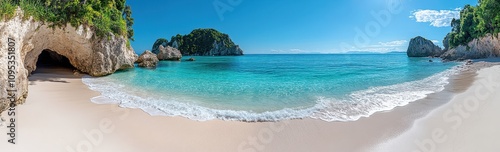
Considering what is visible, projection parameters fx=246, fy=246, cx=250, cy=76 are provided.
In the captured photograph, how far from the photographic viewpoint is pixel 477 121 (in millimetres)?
6168

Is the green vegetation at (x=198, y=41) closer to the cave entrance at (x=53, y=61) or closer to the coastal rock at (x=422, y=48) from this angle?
the coastal rock at (x=422, y=48)

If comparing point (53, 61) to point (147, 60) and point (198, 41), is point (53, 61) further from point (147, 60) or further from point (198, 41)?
point (198, 41)

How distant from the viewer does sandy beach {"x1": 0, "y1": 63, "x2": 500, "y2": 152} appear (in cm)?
484

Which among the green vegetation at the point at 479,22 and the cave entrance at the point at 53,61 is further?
the green vegetation at the point at 479,22

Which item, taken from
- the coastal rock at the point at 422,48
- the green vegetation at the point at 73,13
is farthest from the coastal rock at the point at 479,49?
the green vegetation at the point at 73,13

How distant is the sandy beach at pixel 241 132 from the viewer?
484 centimetres

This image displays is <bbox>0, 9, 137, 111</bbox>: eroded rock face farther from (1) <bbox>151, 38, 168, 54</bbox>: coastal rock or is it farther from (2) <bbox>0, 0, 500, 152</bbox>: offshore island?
(1) <bbox>151, 38, 168, 54</bbox>: coastal rock

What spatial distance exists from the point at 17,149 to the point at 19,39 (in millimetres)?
5489

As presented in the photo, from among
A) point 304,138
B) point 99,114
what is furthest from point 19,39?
point 304,138

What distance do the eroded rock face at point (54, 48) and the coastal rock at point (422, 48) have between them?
8186cm

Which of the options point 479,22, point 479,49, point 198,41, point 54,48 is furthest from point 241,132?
point 198,41

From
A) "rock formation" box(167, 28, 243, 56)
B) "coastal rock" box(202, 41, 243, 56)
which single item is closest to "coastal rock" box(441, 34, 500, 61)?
"coastal rock" box(202, 41, 243, 56)

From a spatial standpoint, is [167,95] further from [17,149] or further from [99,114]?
[17,149]

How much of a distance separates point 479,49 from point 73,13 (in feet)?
177
